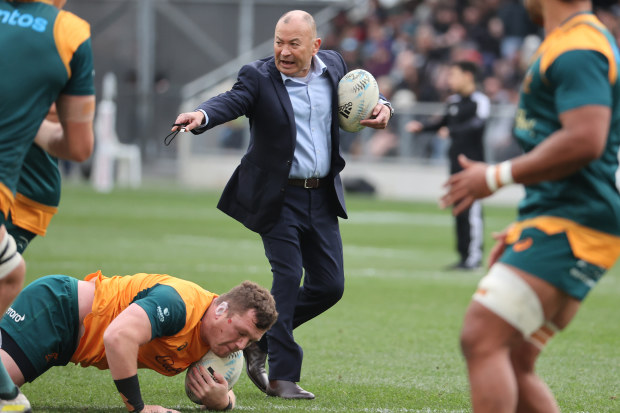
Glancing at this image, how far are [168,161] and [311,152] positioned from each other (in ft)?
80.4

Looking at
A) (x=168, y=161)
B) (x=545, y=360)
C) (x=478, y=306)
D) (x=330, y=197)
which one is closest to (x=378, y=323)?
(x=545, y=360)

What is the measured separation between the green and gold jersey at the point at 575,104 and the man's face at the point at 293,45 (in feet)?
7.51

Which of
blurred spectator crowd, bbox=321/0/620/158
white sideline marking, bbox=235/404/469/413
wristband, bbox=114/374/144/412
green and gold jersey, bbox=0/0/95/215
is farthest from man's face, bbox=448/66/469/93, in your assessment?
blurred spectator crowd, bbox=321/0/620/158

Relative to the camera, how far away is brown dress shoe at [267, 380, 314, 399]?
5.97 metres

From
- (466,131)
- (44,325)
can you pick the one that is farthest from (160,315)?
(466,131)

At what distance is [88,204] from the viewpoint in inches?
798

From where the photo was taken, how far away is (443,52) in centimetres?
2589

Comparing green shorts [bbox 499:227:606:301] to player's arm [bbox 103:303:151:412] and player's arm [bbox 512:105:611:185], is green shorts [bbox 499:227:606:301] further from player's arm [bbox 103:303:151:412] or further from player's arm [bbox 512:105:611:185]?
player's arm [bbox 103:303:151:412]

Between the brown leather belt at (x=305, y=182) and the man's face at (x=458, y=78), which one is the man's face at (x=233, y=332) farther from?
the man's face at (x=458, y=78)

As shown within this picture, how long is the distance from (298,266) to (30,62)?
2463 millimetres

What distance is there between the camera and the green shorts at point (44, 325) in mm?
5324

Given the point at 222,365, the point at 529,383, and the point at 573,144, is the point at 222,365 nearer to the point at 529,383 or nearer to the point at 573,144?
the point at 529,383

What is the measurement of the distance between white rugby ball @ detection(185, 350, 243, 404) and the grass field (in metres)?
0.18

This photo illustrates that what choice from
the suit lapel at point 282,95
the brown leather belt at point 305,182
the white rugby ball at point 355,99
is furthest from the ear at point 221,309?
the white rugby ball at point 355,99
